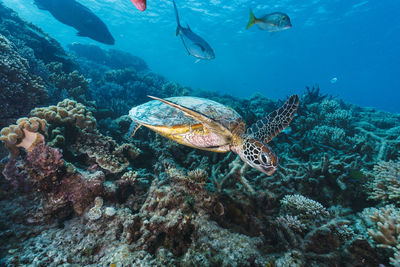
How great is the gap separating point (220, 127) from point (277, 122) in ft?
3.93

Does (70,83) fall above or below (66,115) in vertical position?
below

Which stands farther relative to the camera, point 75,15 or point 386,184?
point 75,15

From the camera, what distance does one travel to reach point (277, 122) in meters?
2.81

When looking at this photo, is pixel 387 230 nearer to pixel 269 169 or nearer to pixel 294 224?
pixel 294 224

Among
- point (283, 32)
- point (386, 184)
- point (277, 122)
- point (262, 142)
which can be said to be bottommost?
point (262, 142)

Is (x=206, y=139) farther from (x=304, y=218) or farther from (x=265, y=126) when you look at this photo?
(x=304, y=218)

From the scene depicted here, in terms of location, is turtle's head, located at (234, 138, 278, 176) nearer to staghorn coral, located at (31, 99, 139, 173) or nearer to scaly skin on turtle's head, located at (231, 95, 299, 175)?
scaly skin on turtle's head, located at (231, 95, 299, 175)

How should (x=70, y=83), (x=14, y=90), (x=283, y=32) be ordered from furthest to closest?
1. (x=283, y=32)
2. (x=70, y=83)
3. (x=14, y=90)

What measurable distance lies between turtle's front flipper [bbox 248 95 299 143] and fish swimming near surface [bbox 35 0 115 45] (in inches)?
534

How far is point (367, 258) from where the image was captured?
1.58 meters

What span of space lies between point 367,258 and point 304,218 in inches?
22.3

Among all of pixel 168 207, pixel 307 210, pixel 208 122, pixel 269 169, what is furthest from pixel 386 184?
pixel 168 207

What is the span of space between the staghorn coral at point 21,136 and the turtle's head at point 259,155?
2810 mm

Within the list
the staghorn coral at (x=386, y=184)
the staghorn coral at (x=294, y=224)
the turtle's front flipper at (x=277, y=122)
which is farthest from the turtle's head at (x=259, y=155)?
the staghorn coral at (x=386, y=184)
